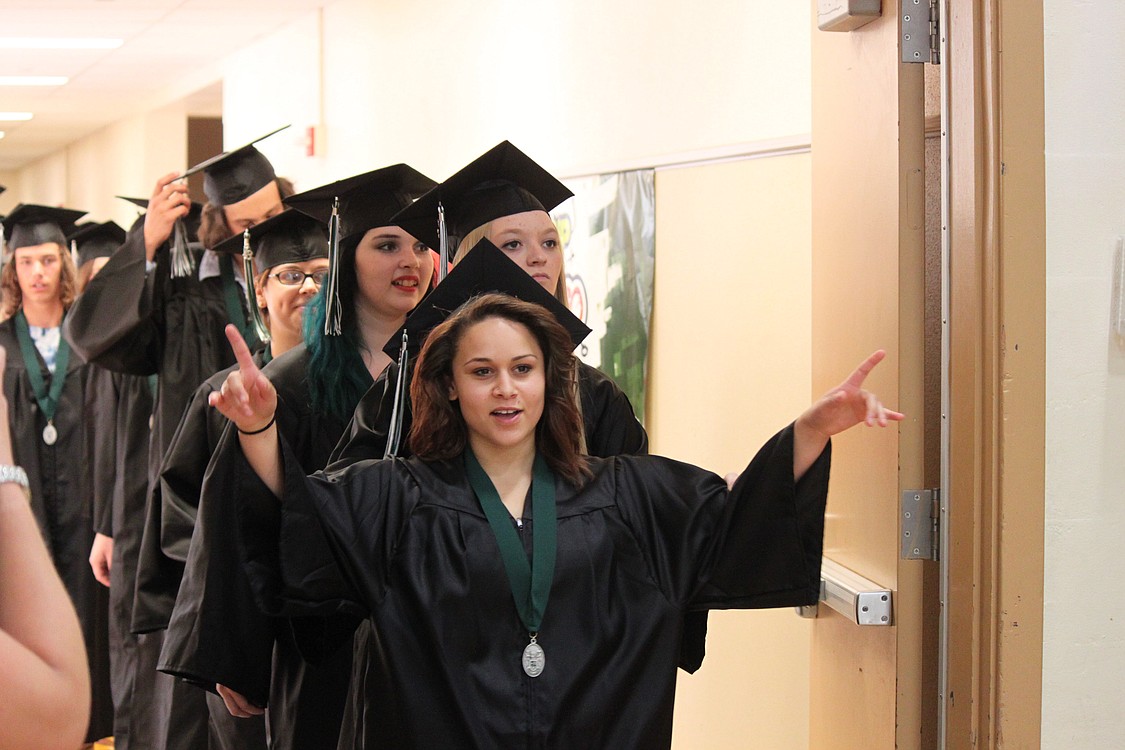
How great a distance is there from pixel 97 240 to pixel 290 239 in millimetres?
3251

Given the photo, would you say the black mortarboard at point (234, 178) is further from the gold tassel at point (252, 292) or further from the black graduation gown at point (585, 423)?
the black graduation gown at point (585, 423)

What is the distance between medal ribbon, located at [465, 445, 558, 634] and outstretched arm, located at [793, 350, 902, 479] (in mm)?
466

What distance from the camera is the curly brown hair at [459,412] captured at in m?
2.46

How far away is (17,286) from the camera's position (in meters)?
5.84

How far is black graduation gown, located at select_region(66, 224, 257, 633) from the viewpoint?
4.51 m

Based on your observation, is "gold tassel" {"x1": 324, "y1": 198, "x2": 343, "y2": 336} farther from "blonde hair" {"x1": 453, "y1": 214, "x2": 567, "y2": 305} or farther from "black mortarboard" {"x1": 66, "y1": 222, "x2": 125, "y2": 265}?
"black mortarboard" {"x1": 66, "y1": 222, "x2": 125, "y2": 265}

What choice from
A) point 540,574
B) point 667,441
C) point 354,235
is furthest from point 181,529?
point 667,441

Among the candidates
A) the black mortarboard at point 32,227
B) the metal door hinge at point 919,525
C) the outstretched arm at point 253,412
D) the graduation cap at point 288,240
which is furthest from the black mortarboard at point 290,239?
the black mortarboard at point 32,227

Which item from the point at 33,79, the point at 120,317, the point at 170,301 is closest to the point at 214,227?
the point at 170,301

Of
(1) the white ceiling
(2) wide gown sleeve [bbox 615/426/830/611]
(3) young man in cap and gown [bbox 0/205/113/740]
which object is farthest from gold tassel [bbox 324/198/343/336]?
(1) the white ceiling

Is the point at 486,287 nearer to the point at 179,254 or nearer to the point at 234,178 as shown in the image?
the point at 234,178

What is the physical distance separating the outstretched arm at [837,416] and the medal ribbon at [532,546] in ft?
1.53

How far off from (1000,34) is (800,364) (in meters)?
1.71

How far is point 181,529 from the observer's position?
11.0 feet
